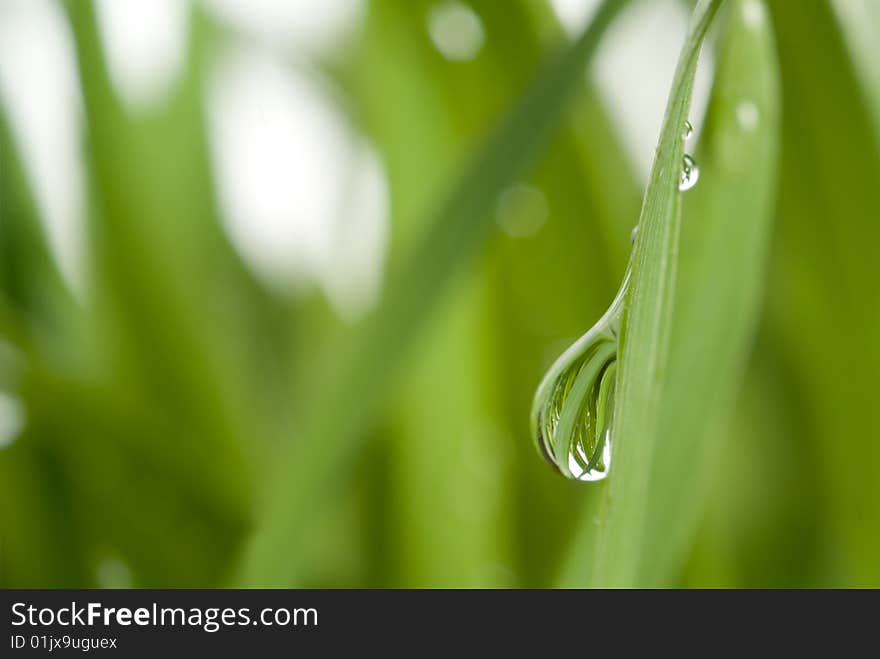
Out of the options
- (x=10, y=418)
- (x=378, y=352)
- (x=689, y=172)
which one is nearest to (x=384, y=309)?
(x=378, y=352)

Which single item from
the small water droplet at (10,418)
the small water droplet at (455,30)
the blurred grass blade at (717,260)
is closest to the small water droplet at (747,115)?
the blurred grass blade at (717,260)

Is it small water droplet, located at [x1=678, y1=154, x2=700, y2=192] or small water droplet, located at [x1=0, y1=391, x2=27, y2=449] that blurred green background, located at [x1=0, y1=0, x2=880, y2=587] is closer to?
small water droplet, located at [x1=0, y1=391, x2=27, y2=449]

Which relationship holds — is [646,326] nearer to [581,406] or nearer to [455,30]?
[581,406]

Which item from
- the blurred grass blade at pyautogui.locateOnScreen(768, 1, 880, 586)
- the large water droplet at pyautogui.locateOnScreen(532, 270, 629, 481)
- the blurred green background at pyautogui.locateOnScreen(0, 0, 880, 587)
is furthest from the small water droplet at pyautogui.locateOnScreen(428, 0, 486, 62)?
the large water droplet at pyautogui.locateOnScreen(532, 270, 629, 481)
